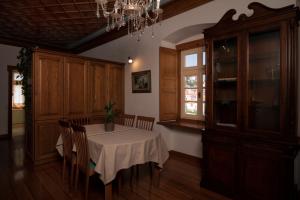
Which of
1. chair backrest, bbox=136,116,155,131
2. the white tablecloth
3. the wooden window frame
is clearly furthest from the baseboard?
the white tablecloth

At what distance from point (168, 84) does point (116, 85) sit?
1.47 metres

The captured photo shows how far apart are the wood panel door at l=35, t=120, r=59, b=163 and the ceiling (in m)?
2.25

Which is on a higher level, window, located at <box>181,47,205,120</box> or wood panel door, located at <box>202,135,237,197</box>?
window, located at <box>181,47,205,120</box>

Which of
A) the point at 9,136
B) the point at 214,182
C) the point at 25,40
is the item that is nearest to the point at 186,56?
the point at 214,182

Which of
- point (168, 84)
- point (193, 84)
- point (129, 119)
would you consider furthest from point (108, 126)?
point (193, 84)

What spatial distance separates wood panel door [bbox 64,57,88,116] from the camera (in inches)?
154

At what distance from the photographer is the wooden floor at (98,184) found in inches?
95.6

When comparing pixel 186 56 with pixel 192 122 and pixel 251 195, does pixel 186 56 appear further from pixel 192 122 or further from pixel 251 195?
pixel 251 195

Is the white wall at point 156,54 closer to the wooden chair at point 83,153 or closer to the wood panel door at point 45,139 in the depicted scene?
the wood panel door at point 45,139

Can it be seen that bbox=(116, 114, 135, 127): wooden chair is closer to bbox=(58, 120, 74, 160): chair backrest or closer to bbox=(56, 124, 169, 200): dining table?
bbox=(56, 124, 169, 200): dining table

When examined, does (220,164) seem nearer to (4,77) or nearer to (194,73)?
(194,73)

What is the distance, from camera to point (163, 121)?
3.99m

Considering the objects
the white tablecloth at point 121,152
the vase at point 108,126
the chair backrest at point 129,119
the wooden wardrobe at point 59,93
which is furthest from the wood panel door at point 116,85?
the white tablecloth at point 121,152

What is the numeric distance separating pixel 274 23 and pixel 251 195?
1934mm
